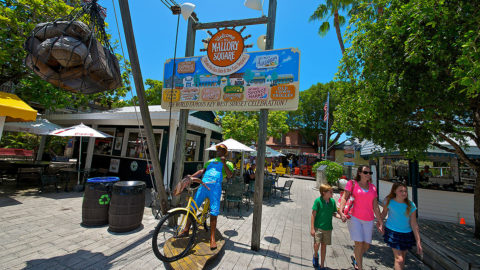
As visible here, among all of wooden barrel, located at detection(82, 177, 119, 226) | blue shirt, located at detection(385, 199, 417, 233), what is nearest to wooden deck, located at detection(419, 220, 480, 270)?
blue shirt, located at detection(385, 199, 417, 233)

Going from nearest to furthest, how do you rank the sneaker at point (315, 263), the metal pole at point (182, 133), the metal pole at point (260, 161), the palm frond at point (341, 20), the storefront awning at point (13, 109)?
1. the sneaker at point (315, 263)
2. the metal pole at point (260, 161)
3. the metal pole at point (182, 133)
4. the storefront awning at point (13, 109)
5. the palm frond at point (341, 20)

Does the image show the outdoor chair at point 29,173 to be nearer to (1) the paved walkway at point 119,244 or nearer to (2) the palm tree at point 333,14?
(1) the paved walkway at point 119,244

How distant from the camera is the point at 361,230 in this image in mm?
3236

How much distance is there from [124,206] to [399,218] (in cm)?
509

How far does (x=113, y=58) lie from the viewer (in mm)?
3588

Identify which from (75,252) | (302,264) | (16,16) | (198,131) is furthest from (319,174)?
(16,16)

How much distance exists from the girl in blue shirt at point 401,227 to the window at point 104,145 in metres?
11.9

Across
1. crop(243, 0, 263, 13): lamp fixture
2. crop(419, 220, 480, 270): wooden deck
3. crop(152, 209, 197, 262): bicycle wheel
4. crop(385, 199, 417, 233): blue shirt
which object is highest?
crop(243, 0, 263, 13): lamp fixture

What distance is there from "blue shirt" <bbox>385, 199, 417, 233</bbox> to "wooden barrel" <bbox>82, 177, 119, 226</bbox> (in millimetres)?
5646

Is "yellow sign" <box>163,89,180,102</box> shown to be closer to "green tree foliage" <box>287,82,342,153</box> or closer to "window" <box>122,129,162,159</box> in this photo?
"window" <box>122,129,162,159</box>

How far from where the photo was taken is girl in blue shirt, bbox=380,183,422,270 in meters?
3.05

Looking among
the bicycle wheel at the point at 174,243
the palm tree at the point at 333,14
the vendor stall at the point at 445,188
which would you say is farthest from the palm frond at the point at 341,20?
the bicycle wheel at the point at 174,243

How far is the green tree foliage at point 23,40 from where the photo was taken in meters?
7.50

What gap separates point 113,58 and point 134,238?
356 cm
